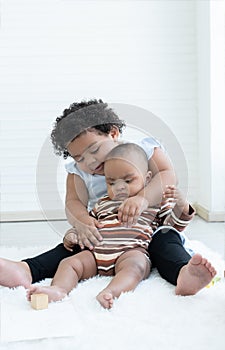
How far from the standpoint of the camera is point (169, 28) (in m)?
2.88

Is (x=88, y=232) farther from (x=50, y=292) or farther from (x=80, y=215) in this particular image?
(x=50, y=292)

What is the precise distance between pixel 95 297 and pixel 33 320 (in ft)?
0.65

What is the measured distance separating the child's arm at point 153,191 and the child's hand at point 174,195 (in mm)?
13

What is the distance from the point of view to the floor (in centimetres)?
215

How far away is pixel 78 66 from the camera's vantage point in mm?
2859

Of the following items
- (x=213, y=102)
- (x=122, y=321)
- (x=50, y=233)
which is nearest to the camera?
(x=122, y=321)

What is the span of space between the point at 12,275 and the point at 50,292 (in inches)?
5.9

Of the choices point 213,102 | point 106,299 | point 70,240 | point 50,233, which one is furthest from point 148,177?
point 213,102

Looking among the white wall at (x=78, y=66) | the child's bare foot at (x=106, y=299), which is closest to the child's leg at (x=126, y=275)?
the child's bare foot at (x=106, y=299)

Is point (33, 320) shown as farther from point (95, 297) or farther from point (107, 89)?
point (107, 89)

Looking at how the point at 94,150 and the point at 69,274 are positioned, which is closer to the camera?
the point at 69,274

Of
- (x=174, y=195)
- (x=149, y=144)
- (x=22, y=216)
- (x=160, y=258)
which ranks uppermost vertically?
(x=149, y=144)

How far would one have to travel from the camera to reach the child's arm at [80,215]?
148 centimetres

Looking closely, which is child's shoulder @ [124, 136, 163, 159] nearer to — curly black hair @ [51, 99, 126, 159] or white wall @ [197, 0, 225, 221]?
curly black hair @ [51, 99, 126, 159]
